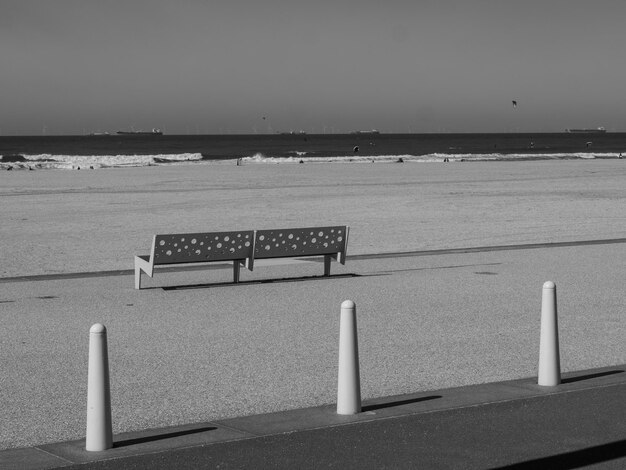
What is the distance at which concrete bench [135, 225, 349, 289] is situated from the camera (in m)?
13.0

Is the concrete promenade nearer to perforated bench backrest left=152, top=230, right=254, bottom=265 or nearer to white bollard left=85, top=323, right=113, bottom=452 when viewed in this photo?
white bollard left=85, top=323, right=113, bottom=452

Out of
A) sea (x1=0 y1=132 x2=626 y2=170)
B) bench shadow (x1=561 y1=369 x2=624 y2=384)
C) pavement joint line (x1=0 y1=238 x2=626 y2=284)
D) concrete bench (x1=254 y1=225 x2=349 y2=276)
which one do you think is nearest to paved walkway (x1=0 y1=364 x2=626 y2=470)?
bench shadow (x1=561 y1=369 x2=624 y2=384)

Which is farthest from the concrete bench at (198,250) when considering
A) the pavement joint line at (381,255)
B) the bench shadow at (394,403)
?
the bench shadow at (394,403)

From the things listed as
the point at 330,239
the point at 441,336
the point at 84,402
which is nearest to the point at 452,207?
the point at 330,239

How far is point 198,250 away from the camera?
1323cm

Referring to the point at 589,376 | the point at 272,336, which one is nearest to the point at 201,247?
the point at 272,336

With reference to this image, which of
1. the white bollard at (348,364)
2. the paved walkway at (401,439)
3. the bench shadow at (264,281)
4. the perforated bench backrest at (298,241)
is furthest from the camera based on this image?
the perforated bench backrest at (298,241)

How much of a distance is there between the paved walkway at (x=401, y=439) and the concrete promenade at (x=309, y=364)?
0.02m

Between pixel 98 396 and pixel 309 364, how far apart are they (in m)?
2.88

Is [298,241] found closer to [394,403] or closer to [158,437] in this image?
[394,403]

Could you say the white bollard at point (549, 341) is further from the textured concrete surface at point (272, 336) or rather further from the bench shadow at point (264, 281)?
the bench shadow at point (264, 281)

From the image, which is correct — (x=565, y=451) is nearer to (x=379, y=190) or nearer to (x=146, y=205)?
(x=146, y=205)

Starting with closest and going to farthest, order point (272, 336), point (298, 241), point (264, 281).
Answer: point (272, 336), point (264, 281), point (298, 241)

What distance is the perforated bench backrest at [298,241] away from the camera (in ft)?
45.5
